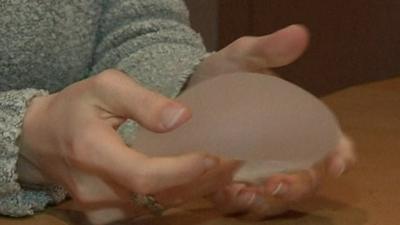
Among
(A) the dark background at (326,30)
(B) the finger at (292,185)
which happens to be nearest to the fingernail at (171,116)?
(B) the finger at (292,185)

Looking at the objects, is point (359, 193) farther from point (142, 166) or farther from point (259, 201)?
point (142, 166)

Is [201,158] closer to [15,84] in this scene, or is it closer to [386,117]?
[15,84]

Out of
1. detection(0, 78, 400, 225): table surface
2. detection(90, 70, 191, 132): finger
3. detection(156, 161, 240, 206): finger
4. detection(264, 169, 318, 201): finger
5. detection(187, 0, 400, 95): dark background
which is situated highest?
detection(90, 70, 191, 132): finger

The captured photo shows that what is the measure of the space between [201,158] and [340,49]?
39.4 inches

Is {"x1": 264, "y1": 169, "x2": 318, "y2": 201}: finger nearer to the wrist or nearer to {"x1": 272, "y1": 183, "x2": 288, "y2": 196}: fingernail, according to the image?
{"x1": 272, "y1": 183, "x2": 288, "y2": 196}: fingernail

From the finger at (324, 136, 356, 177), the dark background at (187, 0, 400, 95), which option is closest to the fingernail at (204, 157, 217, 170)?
the finger at (324, 136, 356, 177)

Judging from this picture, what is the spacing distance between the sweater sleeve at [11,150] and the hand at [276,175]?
0.11m

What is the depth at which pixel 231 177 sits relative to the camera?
489 millimetres

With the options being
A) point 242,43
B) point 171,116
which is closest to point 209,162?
point 171,116

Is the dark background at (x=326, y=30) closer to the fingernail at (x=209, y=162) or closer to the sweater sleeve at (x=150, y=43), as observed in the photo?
the sweater sleeve at (x=150, y=43)

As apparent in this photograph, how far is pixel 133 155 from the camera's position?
430 millimetres

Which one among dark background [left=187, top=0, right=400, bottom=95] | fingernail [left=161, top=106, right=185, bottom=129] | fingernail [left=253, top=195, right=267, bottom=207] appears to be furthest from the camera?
dark background [left=187, top=0, right=400, bottom=95]

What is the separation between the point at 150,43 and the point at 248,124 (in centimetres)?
18

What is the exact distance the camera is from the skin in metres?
0.43
